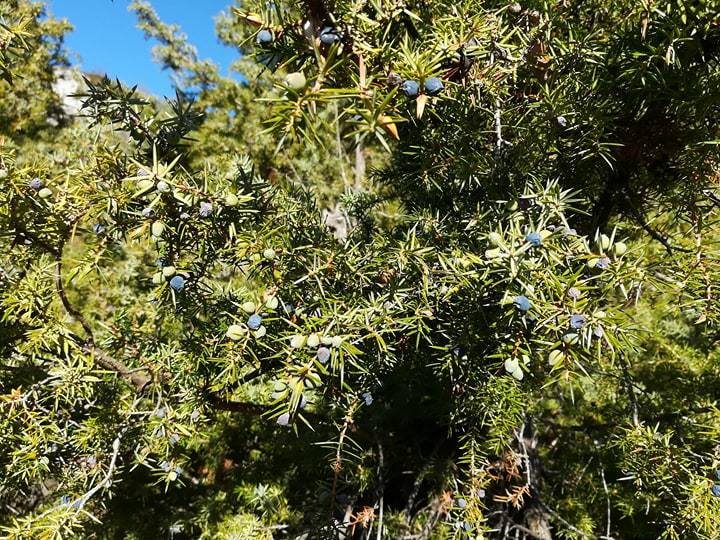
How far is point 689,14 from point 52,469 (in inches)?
66.2

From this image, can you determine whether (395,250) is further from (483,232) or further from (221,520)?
(221,520)

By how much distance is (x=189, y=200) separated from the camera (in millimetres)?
822

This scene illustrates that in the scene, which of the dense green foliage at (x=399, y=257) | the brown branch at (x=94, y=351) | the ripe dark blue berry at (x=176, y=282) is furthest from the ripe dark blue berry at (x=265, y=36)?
the brown branch at (x=94, y=351)

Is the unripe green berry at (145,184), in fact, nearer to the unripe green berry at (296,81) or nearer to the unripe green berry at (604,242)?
the unripe green berry at (296,81)

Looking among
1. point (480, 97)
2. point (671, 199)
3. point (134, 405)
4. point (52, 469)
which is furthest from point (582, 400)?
point (52, 469)

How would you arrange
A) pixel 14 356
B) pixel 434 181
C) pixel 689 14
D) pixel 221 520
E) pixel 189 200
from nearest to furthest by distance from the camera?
pixel 689 14, pixel 189 200, pixel 434 181, pixel 14 356, pixel 221 520

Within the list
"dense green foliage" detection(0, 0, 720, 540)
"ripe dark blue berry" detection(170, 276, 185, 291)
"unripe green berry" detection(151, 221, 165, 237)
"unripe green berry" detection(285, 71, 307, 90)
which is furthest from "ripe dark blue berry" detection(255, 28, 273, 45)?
"ripe dark blue berry" detection(170, 276, 185, 291)

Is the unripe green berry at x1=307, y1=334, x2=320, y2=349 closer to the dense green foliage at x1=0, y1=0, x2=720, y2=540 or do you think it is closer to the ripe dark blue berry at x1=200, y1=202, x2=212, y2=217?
the dense green foliage at x1=0, y1=0, x2=720, y2=540

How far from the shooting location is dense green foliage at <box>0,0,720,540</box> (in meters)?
0.72

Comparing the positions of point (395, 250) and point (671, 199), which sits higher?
point (671, 199)

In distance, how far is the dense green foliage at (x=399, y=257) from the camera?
72 cm

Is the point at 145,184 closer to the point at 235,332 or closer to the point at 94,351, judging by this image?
the point at 235,332

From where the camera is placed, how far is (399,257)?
90 cm

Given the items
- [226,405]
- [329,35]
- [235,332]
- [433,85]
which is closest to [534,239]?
[433,85]
